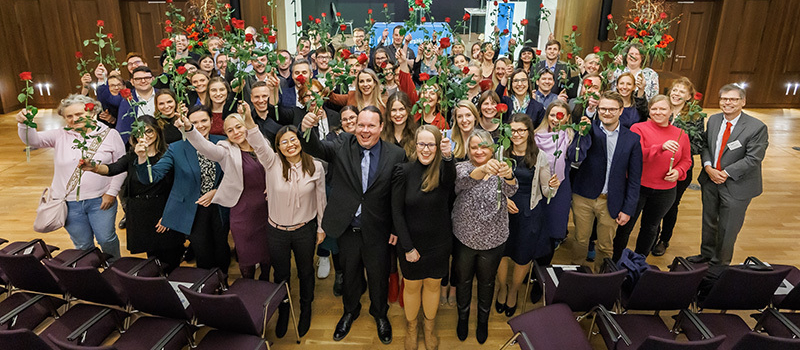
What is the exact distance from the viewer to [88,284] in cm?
264

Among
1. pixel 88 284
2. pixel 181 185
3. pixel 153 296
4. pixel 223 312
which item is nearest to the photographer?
pixel 223 312

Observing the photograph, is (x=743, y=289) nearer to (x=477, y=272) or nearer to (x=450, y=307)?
(x=477, y=272)

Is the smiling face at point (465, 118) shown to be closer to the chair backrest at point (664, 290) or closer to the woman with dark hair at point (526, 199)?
the woman with dark hair at point (526, 199)

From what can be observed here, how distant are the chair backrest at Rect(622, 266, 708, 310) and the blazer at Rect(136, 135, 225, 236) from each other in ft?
8.81

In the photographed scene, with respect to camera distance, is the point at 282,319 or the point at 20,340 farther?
the point at 282,319

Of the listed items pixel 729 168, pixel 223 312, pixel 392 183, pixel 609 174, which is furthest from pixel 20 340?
pixel 729 168

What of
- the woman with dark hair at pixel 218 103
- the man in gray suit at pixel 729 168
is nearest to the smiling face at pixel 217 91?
the woman with dark hair at pixel 218 103

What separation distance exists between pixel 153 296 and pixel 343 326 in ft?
3.78

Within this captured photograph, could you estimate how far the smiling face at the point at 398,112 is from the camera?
10.5ft

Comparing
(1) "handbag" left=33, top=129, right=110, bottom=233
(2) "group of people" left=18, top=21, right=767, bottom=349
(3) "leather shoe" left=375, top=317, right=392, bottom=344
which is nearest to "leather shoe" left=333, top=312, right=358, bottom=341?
(2) "group of people" left=18, top=21, right=767, bottom=349

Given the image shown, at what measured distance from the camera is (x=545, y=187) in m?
2.97

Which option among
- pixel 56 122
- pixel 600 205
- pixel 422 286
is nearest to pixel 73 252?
pixel 422 286

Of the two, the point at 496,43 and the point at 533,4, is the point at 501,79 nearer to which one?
the point at 496,43

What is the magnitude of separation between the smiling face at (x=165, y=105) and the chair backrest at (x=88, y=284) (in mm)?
1115
